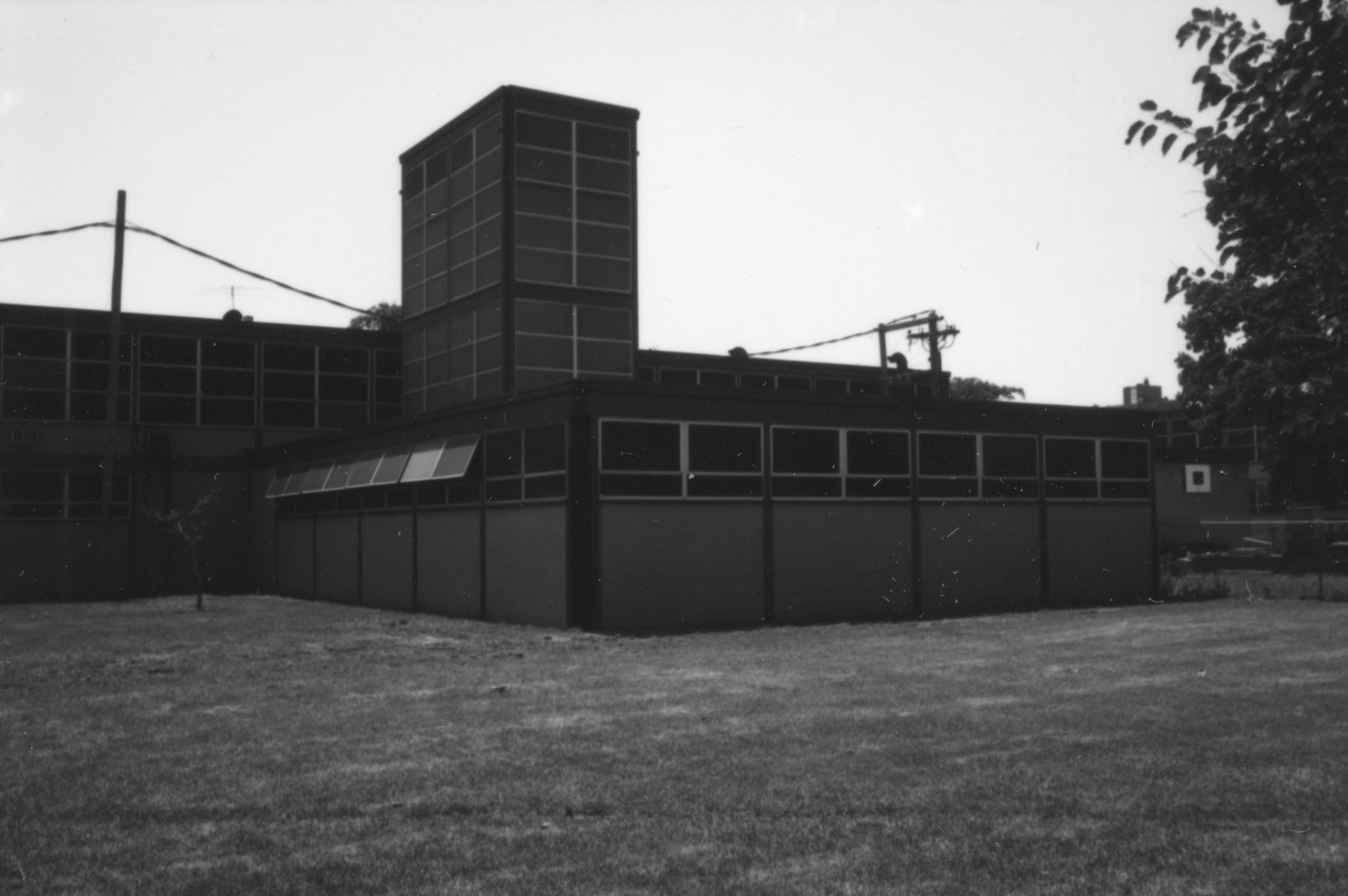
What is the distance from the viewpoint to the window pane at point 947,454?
2977 centimetres

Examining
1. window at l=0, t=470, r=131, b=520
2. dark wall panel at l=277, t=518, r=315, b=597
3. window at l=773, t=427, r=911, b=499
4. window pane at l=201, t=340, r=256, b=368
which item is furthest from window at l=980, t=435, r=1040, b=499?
window at l=0, t=470, r=131, b=520

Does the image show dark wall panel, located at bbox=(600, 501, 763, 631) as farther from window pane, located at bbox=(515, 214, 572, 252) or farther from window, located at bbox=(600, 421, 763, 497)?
window pane, located at bbox=(515, 214, 572, 252)

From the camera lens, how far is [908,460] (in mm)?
29469

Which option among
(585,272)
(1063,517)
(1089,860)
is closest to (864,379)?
(585,272)

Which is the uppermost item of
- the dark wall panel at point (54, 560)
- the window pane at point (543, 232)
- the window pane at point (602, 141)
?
the window pane at point (602, 141)

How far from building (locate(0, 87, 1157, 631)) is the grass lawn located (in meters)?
6.94

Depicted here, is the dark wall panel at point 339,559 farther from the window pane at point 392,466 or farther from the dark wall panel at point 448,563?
the dark wall panel at point 448,563

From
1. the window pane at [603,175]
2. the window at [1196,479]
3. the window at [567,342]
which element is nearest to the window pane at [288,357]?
the window at [567,342]

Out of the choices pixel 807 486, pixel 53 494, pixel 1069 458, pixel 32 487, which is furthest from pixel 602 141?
pixel 32 487

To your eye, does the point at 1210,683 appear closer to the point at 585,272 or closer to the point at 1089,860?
the point at 1089,860

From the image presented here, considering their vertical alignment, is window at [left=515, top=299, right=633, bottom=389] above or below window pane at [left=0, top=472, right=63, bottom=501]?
above

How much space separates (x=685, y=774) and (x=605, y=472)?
1593 centimetres

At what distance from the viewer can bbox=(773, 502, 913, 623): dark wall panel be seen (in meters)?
27.4

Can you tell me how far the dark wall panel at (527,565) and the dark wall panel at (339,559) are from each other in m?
8.44
